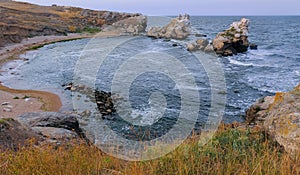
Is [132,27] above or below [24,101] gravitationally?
above

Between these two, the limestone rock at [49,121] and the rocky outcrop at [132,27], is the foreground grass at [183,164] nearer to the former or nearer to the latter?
the limestone rock at [49,121]

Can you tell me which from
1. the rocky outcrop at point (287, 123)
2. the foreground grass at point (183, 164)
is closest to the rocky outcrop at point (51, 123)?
the foreground grass at point (183, 164)

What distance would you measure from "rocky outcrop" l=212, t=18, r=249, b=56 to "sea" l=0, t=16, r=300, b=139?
5.90ft

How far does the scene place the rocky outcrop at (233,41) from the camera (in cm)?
3894

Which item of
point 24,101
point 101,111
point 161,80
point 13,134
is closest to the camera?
point 13,134

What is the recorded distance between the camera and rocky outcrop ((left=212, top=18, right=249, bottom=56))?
38.9 m

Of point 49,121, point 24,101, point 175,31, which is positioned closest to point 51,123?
point 49,121

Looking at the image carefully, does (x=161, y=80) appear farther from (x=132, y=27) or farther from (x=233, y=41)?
(x=132, y=27)

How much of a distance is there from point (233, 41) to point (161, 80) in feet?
68.7

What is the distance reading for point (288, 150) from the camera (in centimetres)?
477

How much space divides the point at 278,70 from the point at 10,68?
92.8 ft

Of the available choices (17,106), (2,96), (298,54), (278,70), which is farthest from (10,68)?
(298,54)

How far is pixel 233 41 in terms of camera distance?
40.5 m

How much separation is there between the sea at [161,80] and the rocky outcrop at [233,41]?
5.90ft
